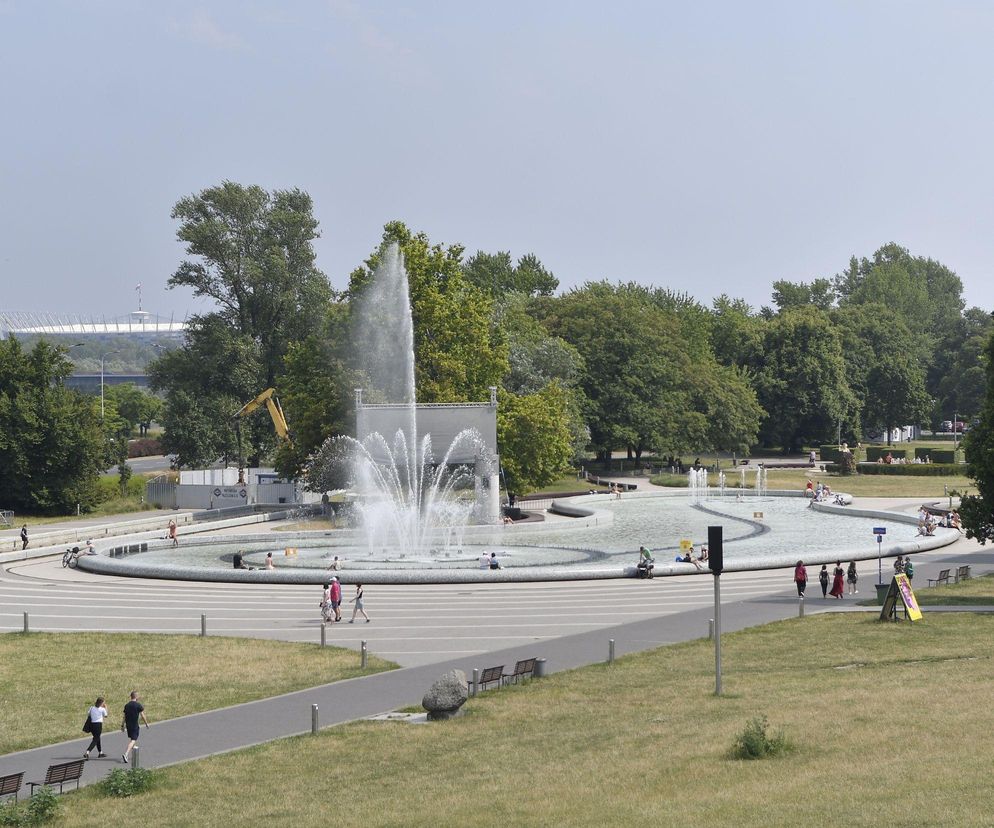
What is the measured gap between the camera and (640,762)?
20062 millimetres

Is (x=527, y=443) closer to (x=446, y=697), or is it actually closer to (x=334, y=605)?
(x=334, y=605)

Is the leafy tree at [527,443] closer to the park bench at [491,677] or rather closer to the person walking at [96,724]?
the park bench at [491,677]

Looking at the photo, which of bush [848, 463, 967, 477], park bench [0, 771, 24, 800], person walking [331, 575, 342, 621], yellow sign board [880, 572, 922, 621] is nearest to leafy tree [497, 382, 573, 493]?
person walking [331, 575, 342, 621]

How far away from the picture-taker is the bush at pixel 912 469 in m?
99.3

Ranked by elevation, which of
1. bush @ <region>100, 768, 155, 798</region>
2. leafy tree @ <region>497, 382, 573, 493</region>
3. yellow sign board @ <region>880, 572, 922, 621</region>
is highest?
leafy tree @ <region>497, 382, 573, 493</region>

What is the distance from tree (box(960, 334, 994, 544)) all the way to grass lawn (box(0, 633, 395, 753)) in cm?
1861

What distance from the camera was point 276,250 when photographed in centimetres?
9188

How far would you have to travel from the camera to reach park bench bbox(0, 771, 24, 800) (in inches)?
758

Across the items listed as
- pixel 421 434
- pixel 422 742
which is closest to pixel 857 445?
pixel 421 434

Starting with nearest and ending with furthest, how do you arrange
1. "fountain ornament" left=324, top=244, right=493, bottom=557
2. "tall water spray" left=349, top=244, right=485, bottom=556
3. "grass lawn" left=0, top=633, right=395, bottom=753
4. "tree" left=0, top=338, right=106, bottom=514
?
"grass lawn" left=0, top=633, right=395, bottom=753, "fountain ornament" left=324, top=244, right=493, bottom=557, "tall water spray" left=349, top=244, right=485, bottom=556, "tree" left=0, top=338, right=106, bottom=514

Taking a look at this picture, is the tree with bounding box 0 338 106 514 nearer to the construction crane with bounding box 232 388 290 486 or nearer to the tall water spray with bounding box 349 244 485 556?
the construction crane with bounding box 232 388 290 486

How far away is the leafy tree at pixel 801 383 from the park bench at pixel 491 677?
10014 centimetres

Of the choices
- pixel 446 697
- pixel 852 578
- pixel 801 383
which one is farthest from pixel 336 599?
pixel 801 383

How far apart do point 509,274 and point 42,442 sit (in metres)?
94.2
